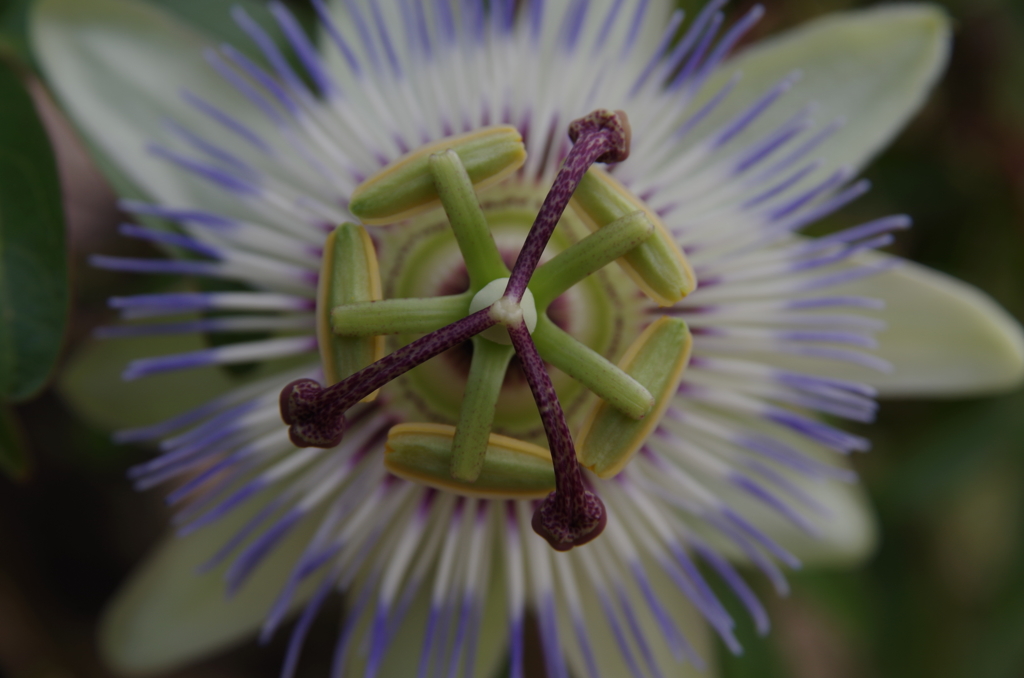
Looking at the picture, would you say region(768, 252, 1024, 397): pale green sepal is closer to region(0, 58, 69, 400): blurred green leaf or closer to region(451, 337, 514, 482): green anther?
region(451, 337, 514, 482): green anther

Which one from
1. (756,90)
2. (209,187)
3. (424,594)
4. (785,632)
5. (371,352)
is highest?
(209,187)

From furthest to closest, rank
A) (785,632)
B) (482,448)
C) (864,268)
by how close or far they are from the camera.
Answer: (785,632) < (864,268) < (482,448)

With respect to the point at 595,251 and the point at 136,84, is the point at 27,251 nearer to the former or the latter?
the point at 136,84

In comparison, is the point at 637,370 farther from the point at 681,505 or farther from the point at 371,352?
the point at 371,352

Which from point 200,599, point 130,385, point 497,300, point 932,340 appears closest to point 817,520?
point 932,340

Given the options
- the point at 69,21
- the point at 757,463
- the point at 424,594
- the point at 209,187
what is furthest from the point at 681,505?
the point at 69,21

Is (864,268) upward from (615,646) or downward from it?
upward

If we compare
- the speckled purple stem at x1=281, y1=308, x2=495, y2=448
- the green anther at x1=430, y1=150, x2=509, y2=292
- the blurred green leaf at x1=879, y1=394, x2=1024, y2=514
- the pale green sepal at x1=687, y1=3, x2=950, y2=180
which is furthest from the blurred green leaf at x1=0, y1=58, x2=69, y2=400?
the blurred green leaf at x1=879, y1=394, x2=1024, y2=514
